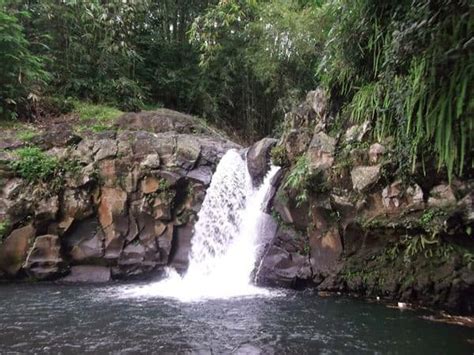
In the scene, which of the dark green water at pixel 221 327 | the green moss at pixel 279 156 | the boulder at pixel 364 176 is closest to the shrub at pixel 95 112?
the green moss at pixel 279 156

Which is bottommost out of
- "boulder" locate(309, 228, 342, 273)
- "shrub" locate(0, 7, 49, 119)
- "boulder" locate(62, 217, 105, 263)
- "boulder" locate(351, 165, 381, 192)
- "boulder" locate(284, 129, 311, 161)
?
"boulder" locate(62, 217, 105, 263)

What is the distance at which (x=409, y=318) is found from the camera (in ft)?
19.9

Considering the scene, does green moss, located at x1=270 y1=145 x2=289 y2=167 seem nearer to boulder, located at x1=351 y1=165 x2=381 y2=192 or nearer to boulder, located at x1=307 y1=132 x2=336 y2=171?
boulder, located at x1=307 y1=132 x2=336 y2=171

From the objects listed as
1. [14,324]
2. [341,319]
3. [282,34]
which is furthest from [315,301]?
[282,34]

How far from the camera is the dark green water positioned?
5.03 metres

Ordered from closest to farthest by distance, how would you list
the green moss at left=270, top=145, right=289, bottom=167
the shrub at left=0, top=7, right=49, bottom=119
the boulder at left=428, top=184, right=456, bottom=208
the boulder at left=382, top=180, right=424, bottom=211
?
the boulder at left=428, top=184, right=456, bottom=208
the boulder at left=382, top=180, right=424, bottom=211
the green moss at left=270, top=145, right=289, bottom=167
the shrub at left=0, top=7, right=49, bottom=119

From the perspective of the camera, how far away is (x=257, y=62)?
1470 centimetres

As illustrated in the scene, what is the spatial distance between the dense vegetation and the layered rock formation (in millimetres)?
433

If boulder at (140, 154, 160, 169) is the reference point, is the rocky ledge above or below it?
below

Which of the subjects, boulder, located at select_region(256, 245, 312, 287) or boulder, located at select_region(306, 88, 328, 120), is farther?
boulder, located at select_region(306, 88, 328, 120)

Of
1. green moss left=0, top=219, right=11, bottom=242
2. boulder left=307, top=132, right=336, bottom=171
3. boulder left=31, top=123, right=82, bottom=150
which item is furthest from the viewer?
boulder left=31, top=123, right=82, bottom=150

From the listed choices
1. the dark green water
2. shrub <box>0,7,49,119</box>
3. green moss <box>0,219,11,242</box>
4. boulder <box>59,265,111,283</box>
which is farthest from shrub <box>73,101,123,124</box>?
the dark green water

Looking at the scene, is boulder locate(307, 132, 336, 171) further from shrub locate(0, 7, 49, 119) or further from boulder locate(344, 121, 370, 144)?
shrub locate(0, 7, 49, 119)

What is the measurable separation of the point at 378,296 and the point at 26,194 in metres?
7.49
